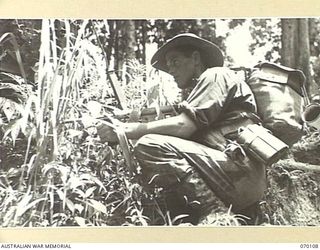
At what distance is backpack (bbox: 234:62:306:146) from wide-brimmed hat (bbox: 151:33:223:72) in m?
0.09

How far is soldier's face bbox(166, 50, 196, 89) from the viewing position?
4.10ft

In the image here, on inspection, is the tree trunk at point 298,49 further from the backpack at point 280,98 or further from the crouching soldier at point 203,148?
the crouching soldier at point 203,148

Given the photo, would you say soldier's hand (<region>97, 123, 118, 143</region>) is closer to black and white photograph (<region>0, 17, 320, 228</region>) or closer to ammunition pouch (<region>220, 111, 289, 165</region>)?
black and white photograph (<region>0, 17, 320, 228</region>)

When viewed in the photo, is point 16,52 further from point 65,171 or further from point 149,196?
point 149,196

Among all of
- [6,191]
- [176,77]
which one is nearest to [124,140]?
[176,77]

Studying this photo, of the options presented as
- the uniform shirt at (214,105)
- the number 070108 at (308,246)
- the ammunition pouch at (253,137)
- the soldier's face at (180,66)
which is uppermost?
the soldier's face at (180,66)

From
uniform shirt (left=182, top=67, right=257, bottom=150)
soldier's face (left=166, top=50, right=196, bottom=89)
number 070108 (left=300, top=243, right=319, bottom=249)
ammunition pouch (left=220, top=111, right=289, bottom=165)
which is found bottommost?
number 070108 (left=300, top=243, right=319, bottom=249)

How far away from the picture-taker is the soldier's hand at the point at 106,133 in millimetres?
1244

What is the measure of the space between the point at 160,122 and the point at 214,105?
13cm

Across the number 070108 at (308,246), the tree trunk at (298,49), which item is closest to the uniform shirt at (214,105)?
the tree trunk at (298,49)

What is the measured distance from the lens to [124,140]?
124cm

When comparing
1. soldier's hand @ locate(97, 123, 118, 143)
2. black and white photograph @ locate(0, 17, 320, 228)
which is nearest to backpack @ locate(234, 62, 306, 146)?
Result: black and white photograph @ locate(0, 17, 320, 228)

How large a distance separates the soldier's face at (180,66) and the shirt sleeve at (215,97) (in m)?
0.03

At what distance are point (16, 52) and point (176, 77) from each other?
0.38 meters
